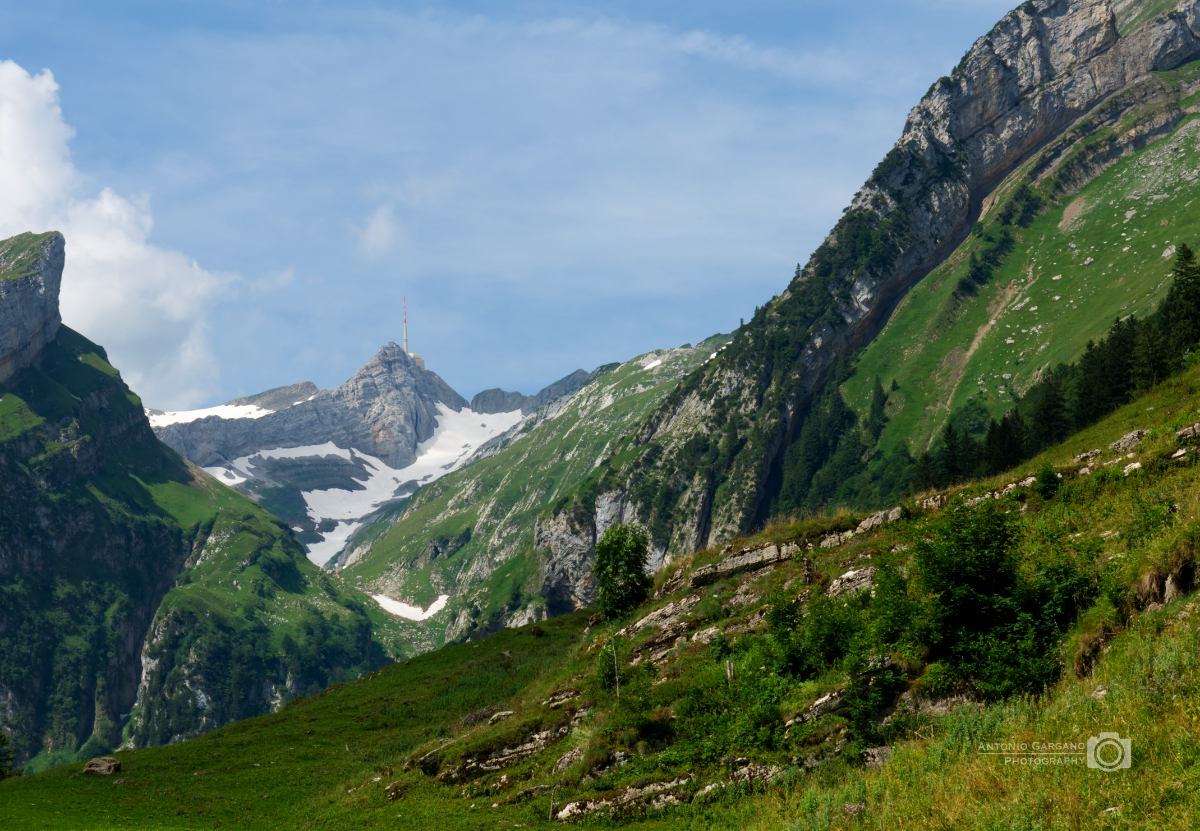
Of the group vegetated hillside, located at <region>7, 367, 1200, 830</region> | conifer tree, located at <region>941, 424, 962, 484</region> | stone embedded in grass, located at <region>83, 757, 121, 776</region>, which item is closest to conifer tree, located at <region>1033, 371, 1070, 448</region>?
conifer tree, located at <region>941, 424, 962, 484</region>

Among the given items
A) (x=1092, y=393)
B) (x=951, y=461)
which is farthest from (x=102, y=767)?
(x=1092, y=393)

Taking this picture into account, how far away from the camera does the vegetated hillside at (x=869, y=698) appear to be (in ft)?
52.5

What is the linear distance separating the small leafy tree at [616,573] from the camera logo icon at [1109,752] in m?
33.7

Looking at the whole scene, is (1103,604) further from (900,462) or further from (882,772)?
(900,462)

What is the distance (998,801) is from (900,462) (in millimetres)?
175394

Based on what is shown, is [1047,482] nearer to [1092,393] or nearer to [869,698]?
[869,698]

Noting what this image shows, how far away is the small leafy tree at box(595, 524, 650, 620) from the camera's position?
47.6 m

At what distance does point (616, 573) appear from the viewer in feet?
158

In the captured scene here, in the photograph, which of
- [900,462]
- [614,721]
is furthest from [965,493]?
[900,462]

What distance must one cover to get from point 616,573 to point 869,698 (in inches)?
1026

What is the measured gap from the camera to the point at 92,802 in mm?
43750

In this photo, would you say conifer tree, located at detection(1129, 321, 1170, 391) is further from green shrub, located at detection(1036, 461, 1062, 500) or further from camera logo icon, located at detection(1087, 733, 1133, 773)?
camera logo icon, located at detection(1087, 733, 1133, 773)

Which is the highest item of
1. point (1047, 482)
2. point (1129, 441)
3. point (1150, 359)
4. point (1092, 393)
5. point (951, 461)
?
point (1150, 359)

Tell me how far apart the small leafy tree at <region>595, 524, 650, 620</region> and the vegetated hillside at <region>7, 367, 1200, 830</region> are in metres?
1.49
